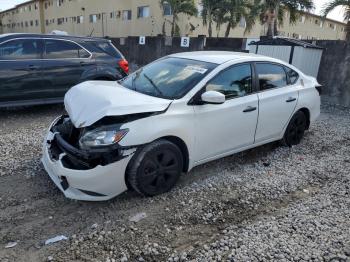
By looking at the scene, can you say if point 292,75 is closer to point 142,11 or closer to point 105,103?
point 105,103

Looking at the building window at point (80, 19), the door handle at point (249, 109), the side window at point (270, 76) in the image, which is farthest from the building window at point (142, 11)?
the door handle at point (249, 109)

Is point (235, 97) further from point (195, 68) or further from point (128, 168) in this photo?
point (128, 168)

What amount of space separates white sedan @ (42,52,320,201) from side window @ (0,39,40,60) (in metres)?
2.89

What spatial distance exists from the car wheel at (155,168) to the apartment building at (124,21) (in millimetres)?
18213

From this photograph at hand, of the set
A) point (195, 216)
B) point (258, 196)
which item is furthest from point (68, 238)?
point (258, 196)

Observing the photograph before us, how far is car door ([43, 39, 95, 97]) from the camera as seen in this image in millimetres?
6812

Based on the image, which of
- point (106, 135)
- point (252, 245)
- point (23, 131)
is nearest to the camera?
point (252, 245)

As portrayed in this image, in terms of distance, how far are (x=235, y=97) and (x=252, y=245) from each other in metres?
1.97

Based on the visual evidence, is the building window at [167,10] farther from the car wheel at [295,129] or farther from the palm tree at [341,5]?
the car wheel at [295,129]

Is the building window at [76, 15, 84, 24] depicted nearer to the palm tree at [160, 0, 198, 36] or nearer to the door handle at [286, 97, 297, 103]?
the palm tree at [160, 0, 198, 36]

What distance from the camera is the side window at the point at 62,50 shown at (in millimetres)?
6835

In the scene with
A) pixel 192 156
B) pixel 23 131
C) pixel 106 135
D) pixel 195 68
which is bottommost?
pixel 23 131

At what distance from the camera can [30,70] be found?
258 inches

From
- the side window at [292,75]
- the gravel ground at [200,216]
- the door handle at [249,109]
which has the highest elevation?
the side window at [292,75]
